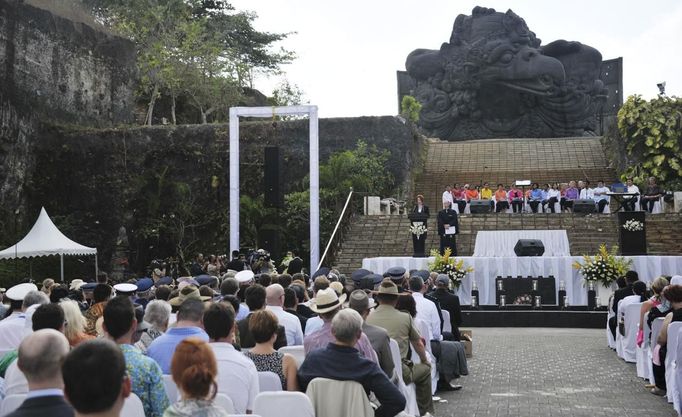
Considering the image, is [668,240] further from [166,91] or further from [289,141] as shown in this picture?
[166,91]

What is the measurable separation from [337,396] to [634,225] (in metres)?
13.8

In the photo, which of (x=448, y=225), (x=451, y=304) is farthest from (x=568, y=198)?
(x=451, y=304)

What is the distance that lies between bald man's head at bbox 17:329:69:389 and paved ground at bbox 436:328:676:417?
5416mm

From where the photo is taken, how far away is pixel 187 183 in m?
27.9

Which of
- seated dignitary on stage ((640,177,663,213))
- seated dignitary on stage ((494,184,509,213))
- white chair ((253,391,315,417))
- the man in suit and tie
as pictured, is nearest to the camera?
the man in suit and tie

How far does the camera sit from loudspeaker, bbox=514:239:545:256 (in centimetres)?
1738

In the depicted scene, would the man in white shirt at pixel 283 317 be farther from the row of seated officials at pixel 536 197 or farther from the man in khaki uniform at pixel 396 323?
the row of seated officials at pixel 536 197

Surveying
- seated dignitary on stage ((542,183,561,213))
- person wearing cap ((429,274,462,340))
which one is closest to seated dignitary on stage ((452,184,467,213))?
seated dignitary on stage ((542,183,561,213))

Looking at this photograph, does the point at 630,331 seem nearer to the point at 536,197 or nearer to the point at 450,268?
the point at 450,268

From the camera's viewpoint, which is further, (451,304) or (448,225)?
(448,225)

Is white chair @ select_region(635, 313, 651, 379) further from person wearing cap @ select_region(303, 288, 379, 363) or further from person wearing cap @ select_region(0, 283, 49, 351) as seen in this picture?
person wearing cap @ select_region(0, 283, 49, 351)

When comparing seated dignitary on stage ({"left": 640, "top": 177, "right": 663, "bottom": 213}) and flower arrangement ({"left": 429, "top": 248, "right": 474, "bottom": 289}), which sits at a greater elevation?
seated dignitary on stage ({"left": 640, "top": 177, "right": 663, "bottom": 213})

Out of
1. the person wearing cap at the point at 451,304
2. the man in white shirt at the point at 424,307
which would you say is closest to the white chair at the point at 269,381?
the man in white shirt at the point at 424,307

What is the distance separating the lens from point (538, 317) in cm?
1616
